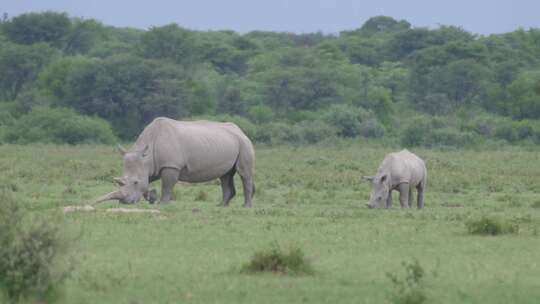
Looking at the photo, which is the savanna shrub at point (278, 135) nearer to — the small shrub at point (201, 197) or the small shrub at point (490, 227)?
the small shrub at point (201, 197)

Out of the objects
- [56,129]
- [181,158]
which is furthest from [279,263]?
[56,129]

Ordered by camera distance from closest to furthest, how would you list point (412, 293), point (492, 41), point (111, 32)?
point (412, 293) → point (492, 41) → point (111, 32)

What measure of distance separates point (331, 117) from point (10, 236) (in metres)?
40.9

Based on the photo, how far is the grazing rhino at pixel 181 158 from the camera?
1966cm

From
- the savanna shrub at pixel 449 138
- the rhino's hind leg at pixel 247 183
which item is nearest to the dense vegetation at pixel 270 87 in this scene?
the savanna shrub at pixel 449 138

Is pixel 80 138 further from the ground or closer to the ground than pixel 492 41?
closer to the ground

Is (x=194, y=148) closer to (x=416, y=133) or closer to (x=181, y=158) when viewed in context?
(x=181, y=158)

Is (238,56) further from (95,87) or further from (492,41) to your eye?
(95,87)

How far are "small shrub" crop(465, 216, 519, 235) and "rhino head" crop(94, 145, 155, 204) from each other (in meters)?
5.92

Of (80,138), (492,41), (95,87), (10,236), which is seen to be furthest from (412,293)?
(492,41)

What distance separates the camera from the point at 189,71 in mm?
62188

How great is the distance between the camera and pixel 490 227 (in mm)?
15688

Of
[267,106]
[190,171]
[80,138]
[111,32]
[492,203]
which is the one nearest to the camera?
[190,171]

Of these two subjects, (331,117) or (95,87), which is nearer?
(331,117)
